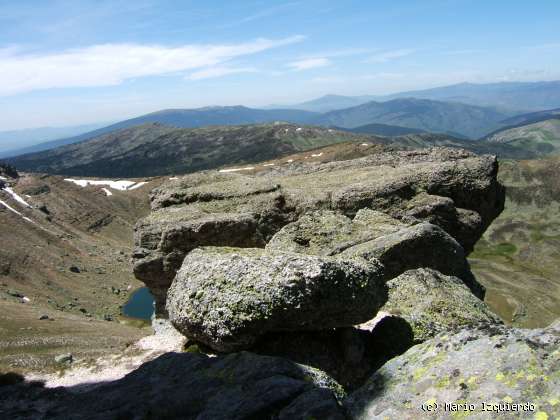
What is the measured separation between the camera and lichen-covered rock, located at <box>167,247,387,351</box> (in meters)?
16.2

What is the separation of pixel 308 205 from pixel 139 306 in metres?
118

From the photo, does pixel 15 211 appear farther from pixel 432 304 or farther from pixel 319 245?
pixel 432 304

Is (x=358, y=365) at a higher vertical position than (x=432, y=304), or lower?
lower

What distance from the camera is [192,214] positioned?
35.7 metres

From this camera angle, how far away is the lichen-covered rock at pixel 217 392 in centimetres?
1168

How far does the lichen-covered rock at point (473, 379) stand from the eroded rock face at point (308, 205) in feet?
59.5

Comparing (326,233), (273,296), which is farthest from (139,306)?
(273,296)

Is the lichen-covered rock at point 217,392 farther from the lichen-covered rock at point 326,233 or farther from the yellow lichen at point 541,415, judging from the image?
the lichen-covered rock at point 326,233

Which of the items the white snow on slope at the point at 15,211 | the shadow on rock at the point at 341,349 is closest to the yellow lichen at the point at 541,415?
the shadow on rock at the point at 341,349

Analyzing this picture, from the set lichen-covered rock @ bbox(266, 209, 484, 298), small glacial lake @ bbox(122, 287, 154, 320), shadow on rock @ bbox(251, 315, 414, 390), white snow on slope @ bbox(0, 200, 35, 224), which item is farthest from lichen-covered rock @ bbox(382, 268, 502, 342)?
white snow on slope @ bbox(0, 200, 35, 224)

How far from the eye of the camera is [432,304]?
20.5m

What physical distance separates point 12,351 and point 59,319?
22.7 meters

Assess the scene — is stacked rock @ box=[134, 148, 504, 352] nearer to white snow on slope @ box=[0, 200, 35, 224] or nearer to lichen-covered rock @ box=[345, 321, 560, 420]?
lichen-covered rock @ box=[345, 321, 560, 420]

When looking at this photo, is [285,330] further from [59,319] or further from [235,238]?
[59,319]
